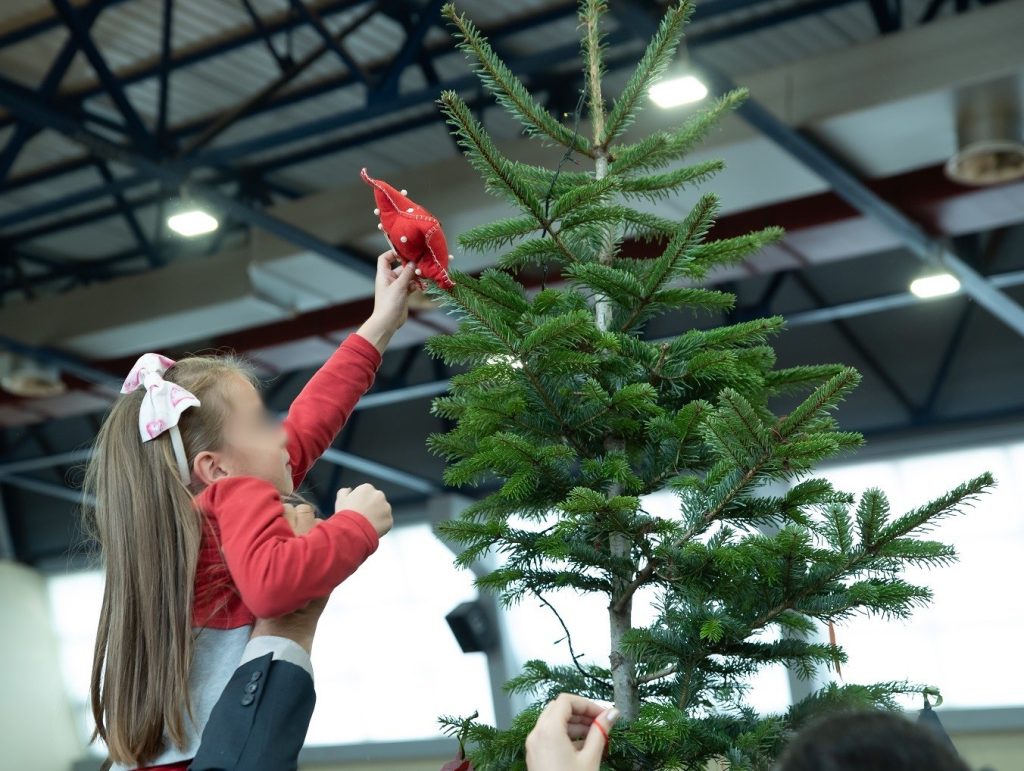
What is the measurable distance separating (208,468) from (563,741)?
681 millimetres

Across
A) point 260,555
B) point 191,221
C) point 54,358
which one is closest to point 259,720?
point 260,555

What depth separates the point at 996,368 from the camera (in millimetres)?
9438

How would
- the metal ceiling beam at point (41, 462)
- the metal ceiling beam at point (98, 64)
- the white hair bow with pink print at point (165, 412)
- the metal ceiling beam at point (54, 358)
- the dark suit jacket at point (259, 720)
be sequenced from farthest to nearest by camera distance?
1. the metal ceiling beam at point (41, 462)
2. the metal ceiling beam at point (54, 358)
3. the metal ceiling beam at point (98, 64)
4. the white hair bow with pink print at point (165, 412)
5. the dark suit jacket at point (259, 720)

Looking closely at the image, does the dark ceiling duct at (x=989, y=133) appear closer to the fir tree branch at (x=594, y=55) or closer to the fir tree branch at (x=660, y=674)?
the fir tree branch at (x=594, y=55)

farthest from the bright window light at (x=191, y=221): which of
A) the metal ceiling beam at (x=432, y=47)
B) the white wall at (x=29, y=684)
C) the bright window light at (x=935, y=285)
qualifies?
the white wall at (x=29, y=684)

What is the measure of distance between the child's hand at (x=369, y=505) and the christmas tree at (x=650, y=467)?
16cm

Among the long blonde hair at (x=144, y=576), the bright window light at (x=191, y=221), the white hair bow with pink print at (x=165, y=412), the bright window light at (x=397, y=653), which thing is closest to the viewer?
the long blonde hair at (x=144, y=576)

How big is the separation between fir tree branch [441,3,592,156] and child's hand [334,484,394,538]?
0.61 meters

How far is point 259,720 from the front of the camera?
1.49 m

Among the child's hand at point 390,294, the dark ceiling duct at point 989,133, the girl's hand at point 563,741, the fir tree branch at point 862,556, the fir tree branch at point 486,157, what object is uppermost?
the dark ceiling duct at point 989,133

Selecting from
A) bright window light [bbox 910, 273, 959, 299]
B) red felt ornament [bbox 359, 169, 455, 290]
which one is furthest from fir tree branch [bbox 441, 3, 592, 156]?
bright window light [bbox 910, 273, 959, 299]

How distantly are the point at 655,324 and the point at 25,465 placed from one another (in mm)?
6576

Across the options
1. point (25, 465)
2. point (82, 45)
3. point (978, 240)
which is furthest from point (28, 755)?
point (978, 240)

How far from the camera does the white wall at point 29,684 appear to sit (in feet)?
47.9
